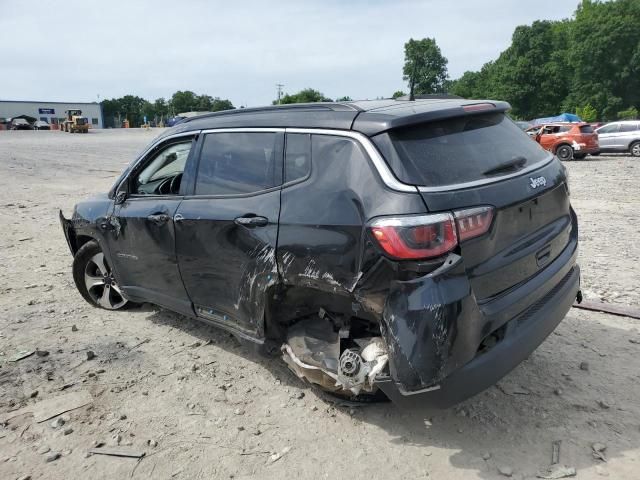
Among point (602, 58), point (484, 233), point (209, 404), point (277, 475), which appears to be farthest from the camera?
point (602, 58)

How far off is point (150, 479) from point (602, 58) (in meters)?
63.6

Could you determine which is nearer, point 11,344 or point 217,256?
point 217,256

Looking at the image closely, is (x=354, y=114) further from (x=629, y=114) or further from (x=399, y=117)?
(x=629, y=114)

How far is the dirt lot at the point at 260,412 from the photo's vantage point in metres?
2.72

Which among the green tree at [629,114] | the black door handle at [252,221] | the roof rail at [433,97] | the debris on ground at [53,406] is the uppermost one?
the green tree at [629,114]

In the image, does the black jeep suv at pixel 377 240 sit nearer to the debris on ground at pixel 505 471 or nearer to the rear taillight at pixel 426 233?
the rear taillight at pixel 426 233

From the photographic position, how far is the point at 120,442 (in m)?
2.97

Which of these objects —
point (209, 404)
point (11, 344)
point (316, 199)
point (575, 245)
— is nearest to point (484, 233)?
point (316, 199)

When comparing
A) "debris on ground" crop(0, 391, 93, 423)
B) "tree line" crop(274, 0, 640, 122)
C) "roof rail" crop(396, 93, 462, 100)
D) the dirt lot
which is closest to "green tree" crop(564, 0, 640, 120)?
"tree line" crop(274, 0, 640, 122)

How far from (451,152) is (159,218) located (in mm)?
2208

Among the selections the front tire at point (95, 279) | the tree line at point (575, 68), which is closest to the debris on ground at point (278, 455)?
the front tire at point (95, 279)

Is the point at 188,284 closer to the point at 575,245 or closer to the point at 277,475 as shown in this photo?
the point at 277,475

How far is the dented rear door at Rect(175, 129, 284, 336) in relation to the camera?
311 cm

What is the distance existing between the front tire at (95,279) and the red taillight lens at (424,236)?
3352mm
